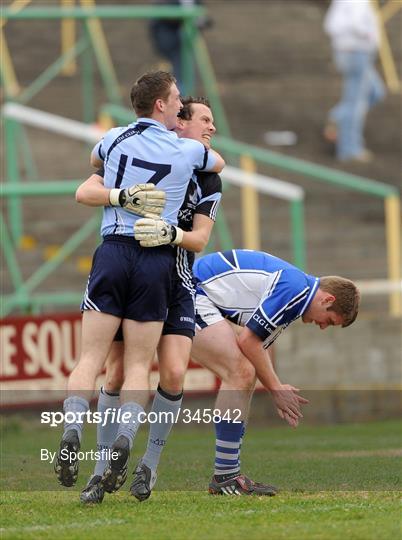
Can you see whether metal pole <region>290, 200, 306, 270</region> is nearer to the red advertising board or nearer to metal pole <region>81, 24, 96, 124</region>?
the red advertising board

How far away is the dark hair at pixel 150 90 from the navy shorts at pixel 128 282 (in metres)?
0.69

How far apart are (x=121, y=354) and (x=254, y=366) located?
0.83 metres

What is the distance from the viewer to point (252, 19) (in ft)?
80.4

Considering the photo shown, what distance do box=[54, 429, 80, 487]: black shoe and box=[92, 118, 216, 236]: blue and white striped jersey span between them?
1.15 metres

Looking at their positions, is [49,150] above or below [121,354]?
above

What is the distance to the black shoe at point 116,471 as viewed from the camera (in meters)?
7.38

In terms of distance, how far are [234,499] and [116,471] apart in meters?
1.05

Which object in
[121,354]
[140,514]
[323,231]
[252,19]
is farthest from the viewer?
[252,19]

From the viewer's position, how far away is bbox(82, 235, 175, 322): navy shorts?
784 cm

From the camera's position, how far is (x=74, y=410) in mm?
7691

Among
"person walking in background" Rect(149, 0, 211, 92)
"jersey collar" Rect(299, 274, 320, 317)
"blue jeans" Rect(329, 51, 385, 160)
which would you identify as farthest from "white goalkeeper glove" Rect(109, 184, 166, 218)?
"blue jeans" Rect(329, 51, 385, 160)

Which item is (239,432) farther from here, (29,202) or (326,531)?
(29,202)

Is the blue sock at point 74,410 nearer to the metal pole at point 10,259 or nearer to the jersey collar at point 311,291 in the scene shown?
the jersey collar at point 311,291

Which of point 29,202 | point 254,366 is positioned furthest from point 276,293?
point 29,202
